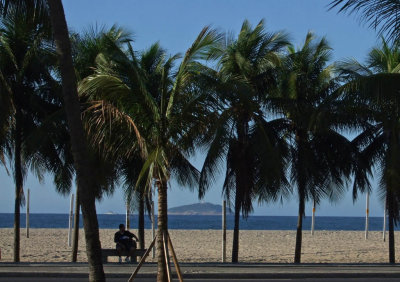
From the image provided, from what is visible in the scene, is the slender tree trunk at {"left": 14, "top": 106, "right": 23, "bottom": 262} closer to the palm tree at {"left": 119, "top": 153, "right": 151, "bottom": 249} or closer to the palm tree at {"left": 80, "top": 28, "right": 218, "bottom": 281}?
the palm tree at {"left": 119, "top": 153, "right": 151, "bottom": 249}

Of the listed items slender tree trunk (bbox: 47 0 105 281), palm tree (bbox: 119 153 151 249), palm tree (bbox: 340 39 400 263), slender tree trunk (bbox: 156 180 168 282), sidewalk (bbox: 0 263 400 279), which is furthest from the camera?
palm tree (bbox: 119 153 151 249)

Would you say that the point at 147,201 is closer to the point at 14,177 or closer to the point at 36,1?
the point at 14,177

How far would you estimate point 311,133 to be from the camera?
22938mm

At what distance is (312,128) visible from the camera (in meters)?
21.5

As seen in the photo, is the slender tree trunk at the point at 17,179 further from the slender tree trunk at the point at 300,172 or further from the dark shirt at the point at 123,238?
the slender tree trunk at the point at 300,172

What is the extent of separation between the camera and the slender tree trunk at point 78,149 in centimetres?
870

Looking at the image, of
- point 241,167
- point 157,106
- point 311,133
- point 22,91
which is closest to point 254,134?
point 241,167

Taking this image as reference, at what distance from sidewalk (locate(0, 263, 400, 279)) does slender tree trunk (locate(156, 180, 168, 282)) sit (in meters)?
6.06

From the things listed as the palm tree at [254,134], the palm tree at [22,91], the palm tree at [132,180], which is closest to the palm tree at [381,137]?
the palm tree at [254,134]

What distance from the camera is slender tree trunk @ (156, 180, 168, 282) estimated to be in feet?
36.1

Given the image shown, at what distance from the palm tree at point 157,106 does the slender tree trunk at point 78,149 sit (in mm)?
2356

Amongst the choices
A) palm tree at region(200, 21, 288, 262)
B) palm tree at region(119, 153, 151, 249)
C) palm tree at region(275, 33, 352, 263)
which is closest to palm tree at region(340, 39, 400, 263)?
palm tree at region(275, 33, 352, 263)

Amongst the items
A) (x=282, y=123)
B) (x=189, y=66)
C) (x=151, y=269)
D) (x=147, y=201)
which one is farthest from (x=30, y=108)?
(x=189, y=66)

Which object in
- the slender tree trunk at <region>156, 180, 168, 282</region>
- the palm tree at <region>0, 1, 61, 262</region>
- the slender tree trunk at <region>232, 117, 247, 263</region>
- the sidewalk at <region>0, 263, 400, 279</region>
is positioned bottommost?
the sidewalk at <region>0, 263, 400, 279</region>
